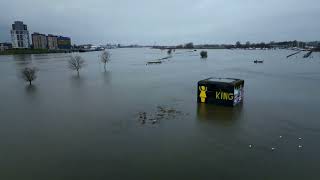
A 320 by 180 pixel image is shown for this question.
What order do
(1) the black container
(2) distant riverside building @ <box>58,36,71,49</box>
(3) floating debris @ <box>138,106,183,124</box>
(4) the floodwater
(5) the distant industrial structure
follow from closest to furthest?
(4) the floodwater
(3) floating debris @ <box>138,106,183,124</box>
(1) the black container
(5) the distant industrial structure
(2) distant riverside building @ <box>58,36,71,49</box>

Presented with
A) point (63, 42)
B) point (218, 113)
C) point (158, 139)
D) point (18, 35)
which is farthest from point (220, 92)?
point (63, 42)

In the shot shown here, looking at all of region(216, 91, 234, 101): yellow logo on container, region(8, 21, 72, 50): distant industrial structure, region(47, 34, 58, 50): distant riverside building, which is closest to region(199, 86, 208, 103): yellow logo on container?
region(216, 91, 234, 101): yellow logo on container

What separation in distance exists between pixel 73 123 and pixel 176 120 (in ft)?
18.7

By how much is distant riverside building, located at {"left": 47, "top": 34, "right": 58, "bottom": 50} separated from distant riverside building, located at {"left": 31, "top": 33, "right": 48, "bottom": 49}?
222 cm

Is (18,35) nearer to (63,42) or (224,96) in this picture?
(63,42)

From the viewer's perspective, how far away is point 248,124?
14.7 metres

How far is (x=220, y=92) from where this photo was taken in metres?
17.9

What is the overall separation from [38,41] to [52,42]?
11.4m

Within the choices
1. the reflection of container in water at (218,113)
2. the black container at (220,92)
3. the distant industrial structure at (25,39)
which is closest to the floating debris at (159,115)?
the reflection of container in water at (218,113)

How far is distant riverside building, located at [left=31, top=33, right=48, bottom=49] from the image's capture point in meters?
144

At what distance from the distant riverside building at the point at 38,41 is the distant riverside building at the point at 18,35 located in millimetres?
6042

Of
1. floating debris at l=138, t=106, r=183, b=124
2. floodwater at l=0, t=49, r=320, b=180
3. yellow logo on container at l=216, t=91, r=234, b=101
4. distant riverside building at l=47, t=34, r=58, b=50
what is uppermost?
distant riverside building at l=47, t=34, r=58, b=50

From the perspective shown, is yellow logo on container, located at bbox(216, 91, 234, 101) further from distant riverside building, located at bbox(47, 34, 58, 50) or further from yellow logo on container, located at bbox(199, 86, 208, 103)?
distant riverside building, located at bbox(47, 34, 58, 50)

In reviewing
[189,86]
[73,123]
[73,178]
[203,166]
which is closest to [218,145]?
[203,166]
